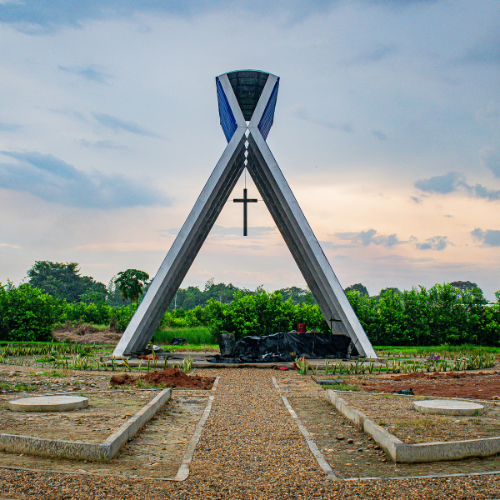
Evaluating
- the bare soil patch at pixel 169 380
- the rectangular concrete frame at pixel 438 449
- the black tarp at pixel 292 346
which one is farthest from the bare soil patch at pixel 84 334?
the rectangular concrete frame at pixel 438 449

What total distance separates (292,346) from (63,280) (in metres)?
63.3

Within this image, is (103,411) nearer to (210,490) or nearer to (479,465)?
(210,490)

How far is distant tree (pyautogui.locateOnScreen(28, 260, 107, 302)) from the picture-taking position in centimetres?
7088

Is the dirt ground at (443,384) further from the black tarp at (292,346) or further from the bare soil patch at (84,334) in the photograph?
the bare soil patch at (84,334)

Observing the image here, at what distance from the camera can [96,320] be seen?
140 feet

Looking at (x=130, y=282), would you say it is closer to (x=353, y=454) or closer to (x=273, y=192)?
(x=273, y=192)

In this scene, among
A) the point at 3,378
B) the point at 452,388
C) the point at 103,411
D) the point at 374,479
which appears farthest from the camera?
the point at 3,378

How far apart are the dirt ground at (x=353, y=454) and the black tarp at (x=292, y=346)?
8.97 m

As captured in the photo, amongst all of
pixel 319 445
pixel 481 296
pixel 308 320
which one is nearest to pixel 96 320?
pixel 308 320

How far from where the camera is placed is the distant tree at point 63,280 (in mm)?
70875

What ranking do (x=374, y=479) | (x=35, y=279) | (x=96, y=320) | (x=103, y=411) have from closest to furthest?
(x=374, y=479), (x=103, y=411), (x=96, y=320), (x=35, y=279)

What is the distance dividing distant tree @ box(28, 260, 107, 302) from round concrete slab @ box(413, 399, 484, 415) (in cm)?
6655

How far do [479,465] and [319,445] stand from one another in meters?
1.71

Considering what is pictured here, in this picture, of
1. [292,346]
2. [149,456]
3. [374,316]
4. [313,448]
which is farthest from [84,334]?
[313,448]
